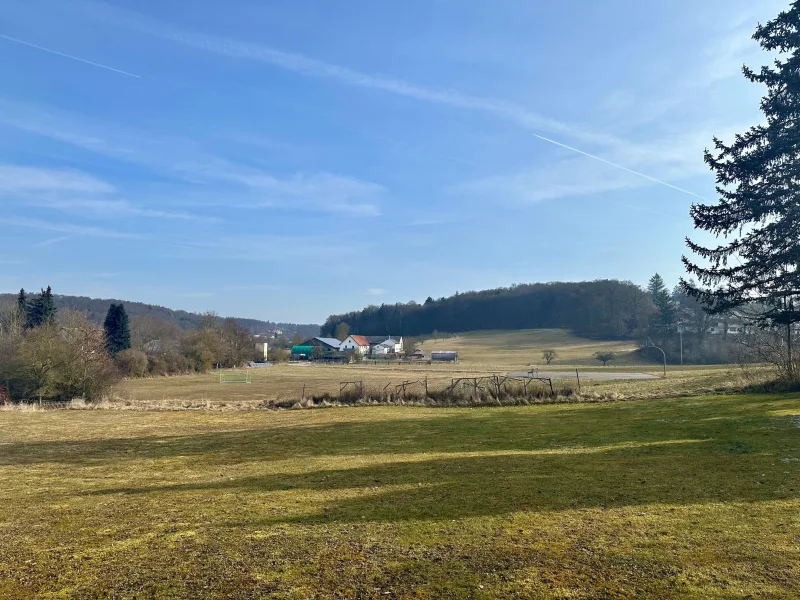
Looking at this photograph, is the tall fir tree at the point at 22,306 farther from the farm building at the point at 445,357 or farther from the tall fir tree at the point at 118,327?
the farm building at the point at 445,357

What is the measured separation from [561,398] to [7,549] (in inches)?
904

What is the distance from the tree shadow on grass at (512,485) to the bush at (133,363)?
186ft

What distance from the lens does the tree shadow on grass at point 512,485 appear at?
24.0 feet

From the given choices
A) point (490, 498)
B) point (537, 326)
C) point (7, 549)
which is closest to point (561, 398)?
point (490, 498)

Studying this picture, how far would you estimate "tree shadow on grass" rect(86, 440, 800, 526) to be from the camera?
732 centimetres

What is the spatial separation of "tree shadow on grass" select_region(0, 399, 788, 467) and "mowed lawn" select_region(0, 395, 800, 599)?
16 cm

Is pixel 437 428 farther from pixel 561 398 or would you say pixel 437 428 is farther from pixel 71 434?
pixel 71 434

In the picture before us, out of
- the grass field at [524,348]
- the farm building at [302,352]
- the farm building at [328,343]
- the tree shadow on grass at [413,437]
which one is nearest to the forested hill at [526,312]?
the grass field at [524,348]

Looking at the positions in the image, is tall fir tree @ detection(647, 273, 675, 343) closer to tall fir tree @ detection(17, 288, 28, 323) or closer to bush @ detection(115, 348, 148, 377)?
bush @ detection(115, 348, 148, 377)

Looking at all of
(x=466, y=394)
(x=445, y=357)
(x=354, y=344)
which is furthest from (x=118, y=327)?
(x=354, y=344)

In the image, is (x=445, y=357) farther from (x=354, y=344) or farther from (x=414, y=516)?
(x=414, y=516)

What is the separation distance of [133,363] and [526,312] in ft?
354

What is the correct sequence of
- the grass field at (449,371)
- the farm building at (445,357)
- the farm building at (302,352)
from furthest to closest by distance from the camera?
the farm building at (302,352), the farm building at (445,357), the grass field at (449,371)

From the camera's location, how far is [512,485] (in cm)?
862
